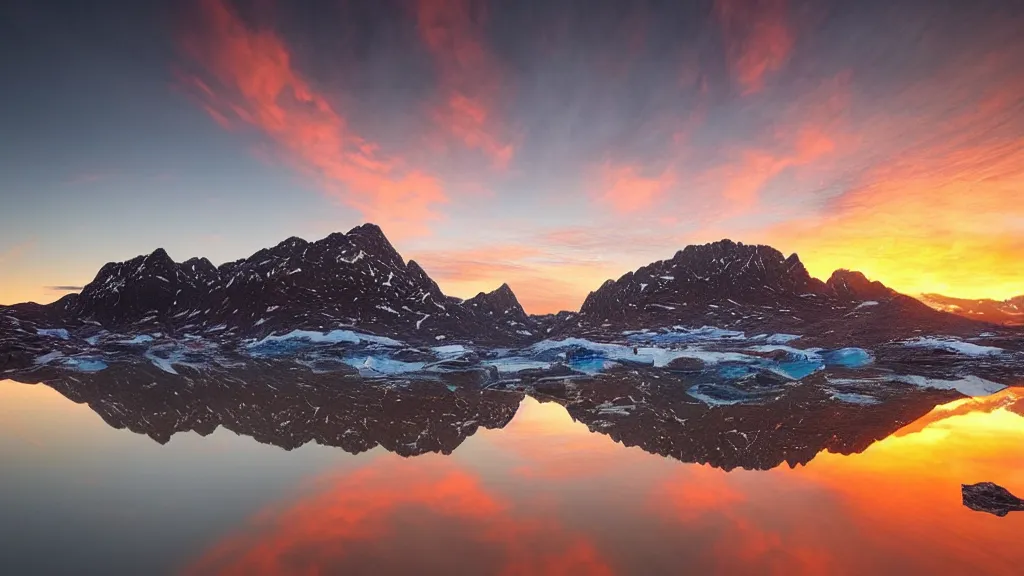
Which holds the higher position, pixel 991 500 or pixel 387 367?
pixel 991 500

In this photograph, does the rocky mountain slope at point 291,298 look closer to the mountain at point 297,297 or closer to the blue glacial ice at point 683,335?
the mountain at point 297,297

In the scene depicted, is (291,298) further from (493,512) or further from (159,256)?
(493,512)

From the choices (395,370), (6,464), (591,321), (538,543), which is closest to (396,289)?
(591,321)

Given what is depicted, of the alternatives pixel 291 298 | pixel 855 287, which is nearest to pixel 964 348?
pixel 855 287

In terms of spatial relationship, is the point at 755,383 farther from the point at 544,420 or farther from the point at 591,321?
the point at 591,321

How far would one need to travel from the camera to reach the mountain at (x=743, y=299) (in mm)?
126875

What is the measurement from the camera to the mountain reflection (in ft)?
56.8

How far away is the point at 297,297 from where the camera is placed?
4899 inches

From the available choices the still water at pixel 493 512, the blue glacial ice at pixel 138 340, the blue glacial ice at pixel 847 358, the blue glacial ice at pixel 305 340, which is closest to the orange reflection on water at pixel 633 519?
the still water at pixel 493 512

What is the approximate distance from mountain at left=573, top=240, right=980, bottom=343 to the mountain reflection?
96.9 meters

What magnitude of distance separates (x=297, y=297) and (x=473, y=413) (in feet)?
380

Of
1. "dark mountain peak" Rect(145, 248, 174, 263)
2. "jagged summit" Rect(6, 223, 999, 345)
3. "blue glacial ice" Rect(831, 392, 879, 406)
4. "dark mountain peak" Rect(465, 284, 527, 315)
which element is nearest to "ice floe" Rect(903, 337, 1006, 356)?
"jagged summit" Rect(6, 223, 999, 345)

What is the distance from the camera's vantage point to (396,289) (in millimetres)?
136750

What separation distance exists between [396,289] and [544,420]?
12007 centimetres
